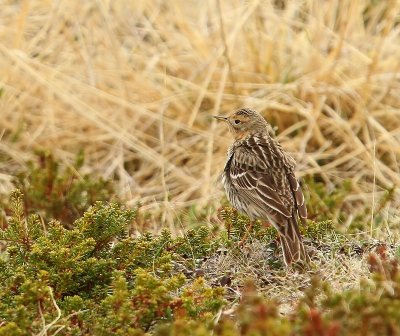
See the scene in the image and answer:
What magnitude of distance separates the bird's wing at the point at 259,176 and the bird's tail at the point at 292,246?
0.59 ft

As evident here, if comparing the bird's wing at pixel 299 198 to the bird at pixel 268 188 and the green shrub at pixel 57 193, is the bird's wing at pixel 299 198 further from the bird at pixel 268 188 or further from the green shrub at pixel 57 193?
the green shrub at pixel 57 193

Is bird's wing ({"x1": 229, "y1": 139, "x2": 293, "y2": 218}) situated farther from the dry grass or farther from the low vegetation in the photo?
the dry grass

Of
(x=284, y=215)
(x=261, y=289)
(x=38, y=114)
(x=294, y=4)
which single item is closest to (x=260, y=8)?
(x=294, y=4)

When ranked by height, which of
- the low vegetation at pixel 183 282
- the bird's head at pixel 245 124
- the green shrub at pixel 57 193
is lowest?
the green shrub at pixel 57 193

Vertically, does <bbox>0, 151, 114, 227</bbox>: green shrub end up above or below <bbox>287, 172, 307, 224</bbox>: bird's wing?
below

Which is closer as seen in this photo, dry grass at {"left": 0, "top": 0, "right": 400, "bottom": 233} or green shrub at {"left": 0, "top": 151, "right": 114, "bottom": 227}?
green shrub at {"left": 0, "top": 151, "right": 114, "bottom": 227}

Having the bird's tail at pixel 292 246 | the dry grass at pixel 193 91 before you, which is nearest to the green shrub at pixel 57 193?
the dry grass at pixel 193 91

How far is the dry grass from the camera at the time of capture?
8.97m

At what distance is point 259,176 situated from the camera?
6109 millimetres

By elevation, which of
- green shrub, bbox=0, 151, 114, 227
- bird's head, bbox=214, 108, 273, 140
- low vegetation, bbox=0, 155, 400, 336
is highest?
bird's head, bbox=214, 108, 273, 140

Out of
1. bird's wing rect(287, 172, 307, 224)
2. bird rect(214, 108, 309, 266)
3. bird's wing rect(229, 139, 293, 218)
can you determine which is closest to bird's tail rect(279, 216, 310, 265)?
bird rect(214, 108, 309, 266)

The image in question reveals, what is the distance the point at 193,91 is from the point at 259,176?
3.51 m

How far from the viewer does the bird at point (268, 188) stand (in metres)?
5.45

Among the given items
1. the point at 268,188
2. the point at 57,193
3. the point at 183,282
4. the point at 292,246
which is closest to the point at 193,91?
the point at 57,193
